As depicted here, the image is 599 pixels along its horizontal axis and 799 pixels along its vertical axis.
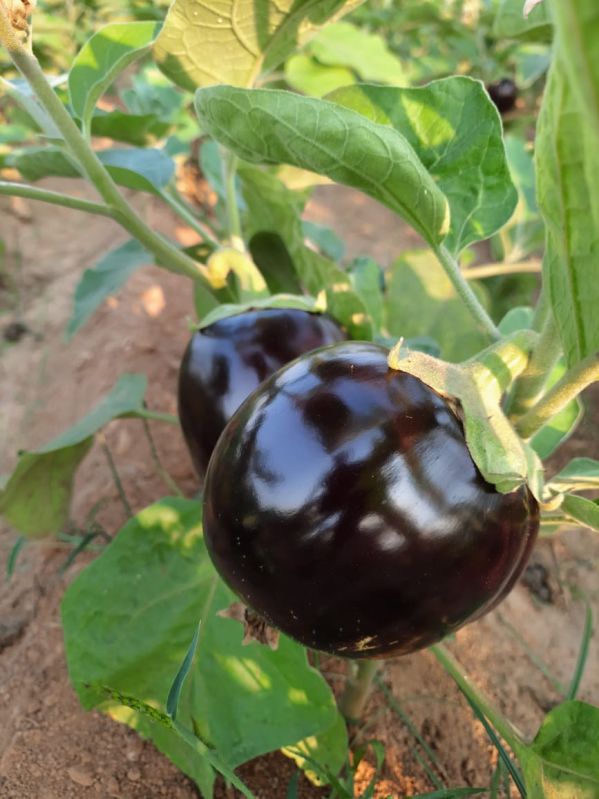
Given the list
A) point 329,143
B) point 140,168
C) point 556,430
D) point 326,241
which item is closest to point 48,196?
point 140,168

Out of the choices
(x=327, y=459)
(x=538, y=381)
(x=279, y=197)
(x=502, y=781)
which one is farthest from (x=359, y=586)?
(x=279, y=197)

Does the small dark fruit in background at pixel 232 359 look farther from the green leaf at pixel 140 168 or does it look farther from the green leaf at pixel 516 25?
the green leaf at pixel 516 25

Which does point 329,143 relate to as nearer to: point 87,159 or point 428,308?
point 87,159

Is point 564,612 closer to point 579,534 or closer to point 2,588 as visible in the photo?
point 579,534

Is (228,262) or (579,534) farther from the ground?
(228,262)

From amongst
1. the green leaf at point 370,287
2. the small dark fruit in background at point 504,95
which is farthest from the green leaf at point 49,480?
the small dark fruit in background at point 504,95

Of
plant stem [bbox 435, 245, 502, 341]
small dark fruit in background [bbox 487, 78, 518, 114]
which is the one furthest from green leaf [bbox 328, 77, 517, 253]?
small dark fruit in background [bbox 487, 78, 518, 114]
